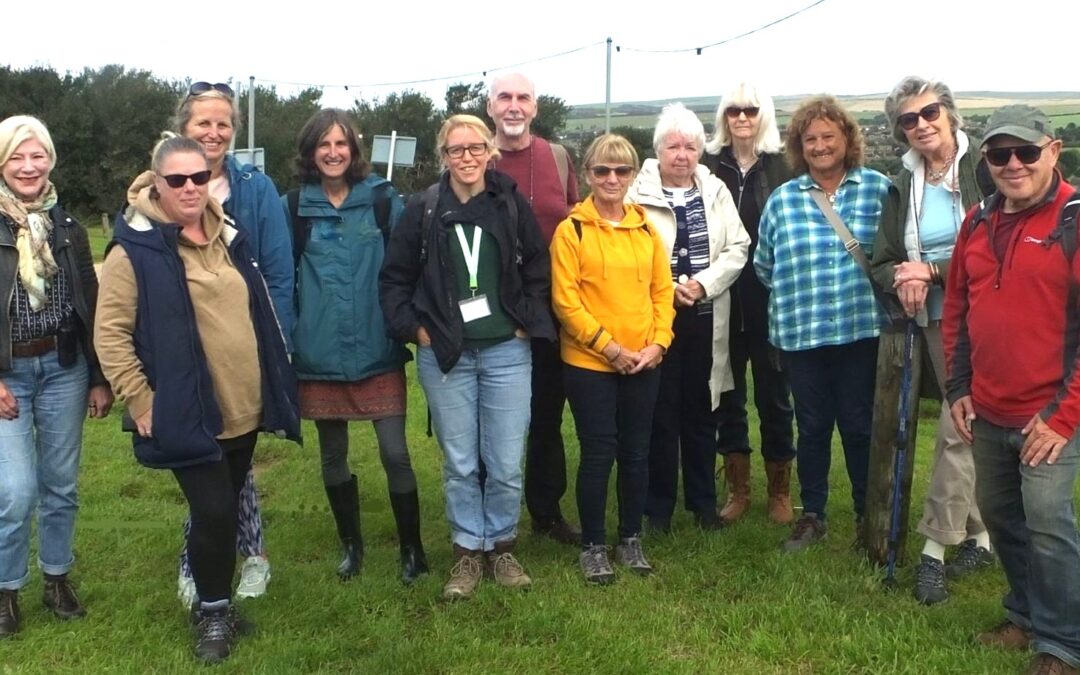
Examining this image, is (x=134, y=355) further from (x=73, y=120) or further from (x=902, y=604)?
(x=73, y=120)

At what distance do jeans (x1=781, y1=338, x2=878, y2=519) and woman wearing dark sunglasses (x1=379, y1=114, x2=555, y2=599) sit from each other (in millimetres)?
1466

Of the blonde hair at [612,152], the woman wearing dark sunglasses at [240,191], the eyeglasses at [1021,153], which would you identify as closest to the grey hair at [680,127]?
the blonde hair at [612,152]

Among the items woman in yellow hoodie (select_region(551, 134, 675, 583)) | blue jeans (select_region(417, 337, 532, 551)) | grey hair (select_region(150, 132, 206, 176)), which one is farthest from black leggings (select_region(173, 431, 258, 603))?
woman in yellow hoodie (select_region(551, 134, 675, 583))

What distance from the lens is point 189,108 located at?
14.3 feet

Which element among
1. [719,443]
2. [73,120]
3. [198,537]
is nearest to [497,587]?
[198,537]

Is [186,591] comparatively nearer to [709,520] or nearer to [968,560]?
[709,520]

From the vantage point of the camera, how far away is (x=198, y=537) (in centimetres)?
401

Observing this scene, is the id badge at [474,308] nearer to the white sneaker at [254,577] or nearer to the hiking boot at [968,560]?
the white sneaker at [254,577]

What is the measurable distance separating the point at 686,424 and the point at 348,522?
1985mm

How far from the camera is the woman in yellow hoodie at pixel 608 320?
4555 mm

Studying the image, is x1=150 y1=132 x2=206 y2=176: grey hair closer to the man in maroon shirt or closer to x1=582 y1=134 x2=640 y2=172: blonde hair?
the man in maroon shirt

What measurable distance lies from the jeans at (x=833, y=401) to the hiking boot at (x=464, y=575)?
1.89 m

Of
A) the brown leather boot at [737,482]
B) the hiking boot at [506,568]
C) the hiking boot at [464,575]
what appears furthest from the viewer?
the brown leather boot at [737,482]

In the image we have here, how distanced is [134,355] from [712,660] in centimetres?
269
